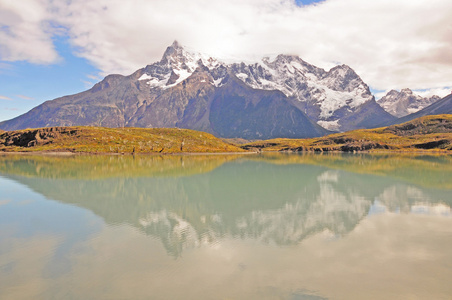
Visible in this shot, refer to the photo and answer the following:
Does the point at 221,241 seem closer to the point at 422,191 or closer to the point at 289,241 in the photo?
the point at 289,241

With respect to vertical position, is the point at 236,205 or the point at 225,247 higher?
the point at 225,247

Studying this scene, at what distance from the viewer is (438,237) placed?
32.7 metres

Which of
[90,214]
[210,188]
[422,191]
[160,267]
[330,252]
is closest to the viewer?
[160,267]

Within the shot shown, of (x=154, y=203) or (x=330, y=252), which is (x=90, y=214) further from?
(x=330, y=252)

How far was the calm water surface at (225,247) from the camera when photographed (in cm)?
2103

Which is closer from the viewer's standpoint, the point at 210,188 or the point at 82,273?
the point at 82,273

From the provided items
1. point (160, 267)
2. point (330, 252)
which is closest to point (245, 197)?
point (330, 252)

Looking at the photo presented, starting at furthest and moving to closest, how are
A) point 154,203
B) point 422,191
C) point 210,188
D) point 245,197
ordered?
point 210,188
point 422,191
point 245,197
point 154,203

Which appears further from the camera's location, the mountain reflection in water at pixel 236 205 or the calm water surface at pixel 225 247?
the mountain reflection in water at pixel 236 205

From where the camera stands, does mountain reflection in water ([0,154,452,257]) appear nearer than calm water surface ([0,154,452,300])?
No

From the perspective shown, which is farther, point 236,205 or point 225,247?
point 236,205

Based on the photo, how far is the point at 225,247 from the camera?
29.3m

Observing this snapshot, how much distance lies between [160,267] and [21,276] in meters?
10.7

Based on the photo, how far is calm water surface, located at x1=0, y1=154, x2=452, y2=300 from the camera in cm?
2103
